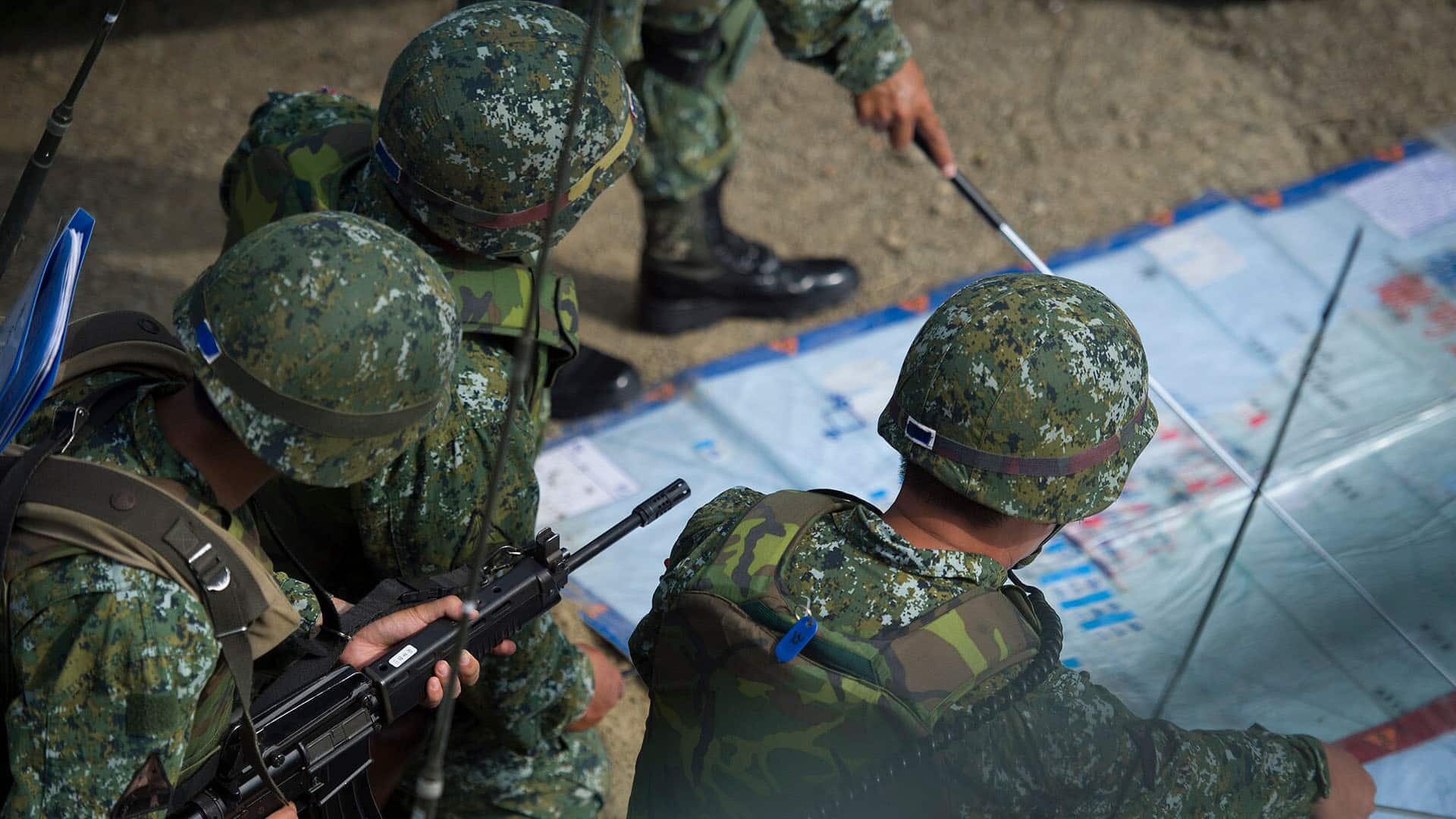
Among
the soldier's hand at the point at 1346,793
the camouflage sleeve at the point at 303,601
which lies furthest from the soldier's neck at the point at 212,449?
the soldier's hand at the point at 1346,793

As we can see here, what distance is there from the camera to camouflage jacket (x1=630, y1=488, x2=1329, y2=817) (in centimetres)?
165

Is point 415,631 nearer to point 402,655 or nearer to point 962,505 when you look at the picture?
point 402,655

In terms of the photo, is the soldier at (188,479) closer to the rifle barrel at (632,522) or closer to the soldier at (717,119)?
the rifle barrel at (632,522)

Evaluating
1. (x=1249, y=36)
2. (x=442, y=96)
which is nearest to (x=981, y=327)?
(x=442, y=96)

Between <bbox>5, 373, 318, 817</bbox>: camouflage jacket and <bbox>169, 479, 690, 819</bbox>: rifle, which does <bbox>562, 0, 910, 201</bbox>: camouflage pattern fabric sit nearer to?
<bbox>169, 479, 690, 819</bbox>: rifle

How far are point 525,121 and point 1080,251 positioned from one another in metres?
2.79

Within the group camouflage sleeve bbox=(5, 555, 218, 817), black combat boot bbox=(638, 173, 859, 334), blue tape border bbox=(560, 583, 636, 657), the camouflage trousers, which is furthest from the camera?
black combat boot bbox=(638, 173, 859, 334)

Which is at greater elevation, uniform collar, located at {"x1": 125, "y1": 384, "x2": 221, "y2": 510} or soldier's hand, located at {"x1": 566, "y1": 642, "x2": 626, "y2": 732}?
uniform collar, located at {"x1": 125, "y1": 384, "x2": 221, "y2": 510}

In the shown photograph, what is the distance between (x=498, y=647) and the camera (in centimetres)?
224

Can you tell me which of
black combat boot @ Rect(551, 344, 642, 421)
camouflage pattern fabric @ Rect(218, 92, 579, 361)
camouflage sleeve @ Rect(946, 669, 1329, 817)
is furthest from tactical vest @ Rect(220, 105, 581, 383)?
black combat boot @ Rect(551, 344, 642, 421)

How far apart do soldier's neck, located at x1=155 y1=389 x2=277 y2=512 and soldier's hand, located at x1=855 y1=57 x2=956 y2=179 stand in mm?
2161

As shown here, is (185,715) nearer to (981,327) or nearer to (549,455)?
(981,327)

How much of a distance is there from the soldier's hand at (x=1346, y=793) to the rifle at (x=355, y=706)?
106 centimetres

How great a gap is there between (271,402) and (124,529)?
213 millimetres
